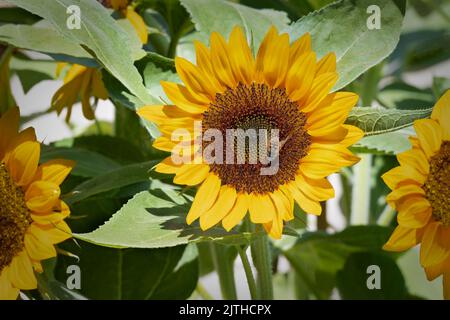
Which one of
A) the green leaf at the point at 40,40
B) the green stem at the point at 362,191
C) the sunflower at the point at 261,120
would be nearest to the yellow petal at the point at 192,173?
the sunflower at the point at 261,120

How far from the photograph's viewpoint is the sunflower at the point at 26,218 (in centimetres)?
44

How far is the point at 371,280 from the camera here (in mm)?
562

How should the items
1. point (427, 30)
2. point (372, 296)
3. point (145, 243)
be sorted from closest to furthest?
point (145, 243), point (372, 296), point (427, 30)

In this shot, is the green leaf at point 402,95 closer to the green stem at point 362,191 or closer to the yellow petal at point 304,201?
the green stem at point 362,191

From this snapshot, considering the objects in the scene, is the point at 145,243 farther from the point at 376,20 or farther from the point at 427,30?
the point at 427,30

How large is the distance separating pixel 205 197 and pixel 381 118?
0.10 metres

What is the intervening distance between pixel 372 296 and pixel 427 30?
13.3 inches

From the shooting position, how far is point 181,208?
47 cm

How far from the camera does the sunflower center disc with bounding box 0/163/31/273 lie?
443 mm

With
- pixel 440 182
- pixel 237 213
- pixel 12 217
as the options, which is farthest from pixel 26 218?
pixel 440 182

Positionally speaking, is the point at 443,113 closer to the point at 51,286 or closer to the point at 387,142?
the point at 387,142

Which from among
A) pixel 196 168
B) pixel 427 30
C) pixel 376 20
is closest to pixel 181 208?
pixel 196 168

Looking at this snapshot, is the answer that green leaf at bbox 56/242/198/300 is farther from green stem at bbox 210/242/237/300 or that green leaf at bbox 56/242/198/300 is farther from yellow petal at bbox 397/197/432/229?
yellow petal at bbox 397/197/432/229

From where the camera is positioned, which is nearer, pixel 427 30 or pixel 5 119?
pixel 5 119
